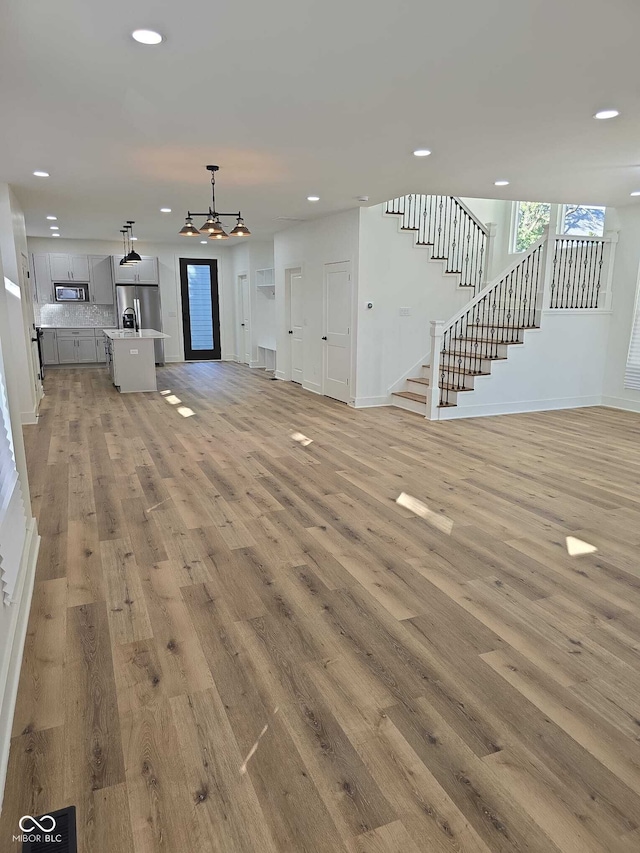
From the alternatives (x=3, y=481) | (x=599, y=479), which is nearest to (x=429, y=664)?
(x=3, y=481)

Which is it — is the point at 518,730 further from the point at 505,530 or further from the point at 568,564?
the point at 505,530

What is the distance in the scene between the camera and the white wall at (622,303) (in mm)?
7559

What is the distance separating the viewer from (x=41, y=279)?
469 inches

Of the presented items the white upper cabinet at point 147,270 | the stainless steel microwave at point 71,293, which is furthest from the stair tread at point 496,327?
the stainless steel microwave at point 71,293

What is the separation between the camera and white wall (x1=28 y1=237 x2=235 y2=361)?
12.5 m

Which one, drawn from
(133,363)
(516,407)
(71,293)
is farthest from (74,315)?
(516,407)

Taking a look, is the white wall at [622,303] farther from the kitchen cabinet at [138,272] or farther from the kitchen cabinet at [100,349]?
the kitchen cabinet at [100,349]

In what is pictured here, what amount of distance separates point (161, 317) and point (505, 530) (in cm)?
1114

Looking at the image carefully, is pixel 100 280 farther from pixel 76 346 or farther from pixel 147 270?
pixel 76 346

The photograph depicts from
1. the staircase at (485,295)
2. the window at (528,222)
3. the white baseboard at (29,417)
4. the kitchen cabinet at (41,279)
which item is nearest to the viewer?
the white baseboard at (29,417)

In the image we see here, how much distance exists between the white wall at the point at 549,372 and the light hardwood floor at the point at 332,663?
106 inches

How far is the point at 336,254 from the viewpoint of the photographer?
8156 millimetres

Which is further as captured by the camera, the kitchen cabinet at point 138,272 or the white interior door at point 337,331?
the kitchen cabinet at point 138,272

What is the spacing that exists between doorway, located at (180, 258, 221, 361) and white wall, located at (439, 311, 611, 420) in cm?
823
